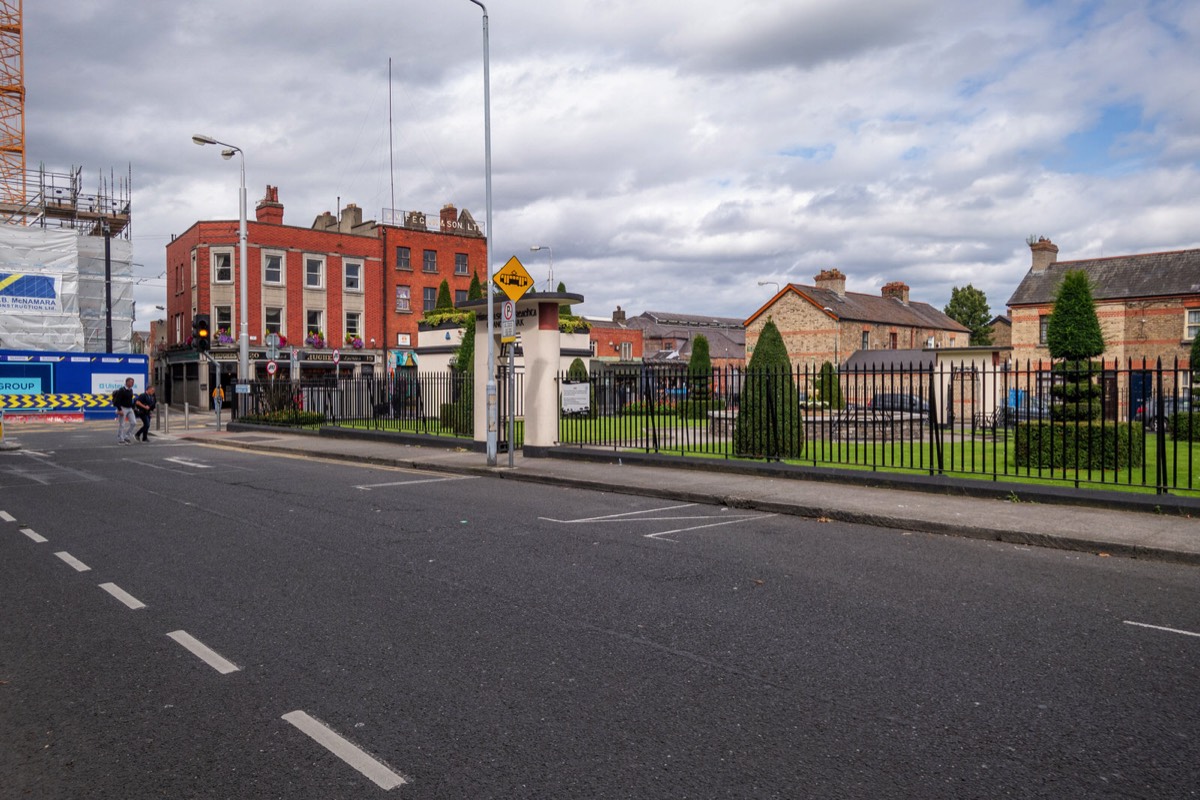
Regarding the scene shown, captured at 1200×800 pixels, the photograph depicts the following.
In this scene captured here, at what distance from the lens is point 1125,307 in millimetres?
45656

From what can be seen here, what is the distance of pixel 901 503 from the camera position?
1098 centimetres

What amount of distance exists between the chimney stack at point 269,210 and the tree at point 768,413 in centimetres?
3917

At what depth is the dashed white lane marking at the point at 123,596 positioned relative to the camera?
632 centimetres

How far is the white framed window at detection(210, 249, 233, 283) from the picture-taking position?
149ft

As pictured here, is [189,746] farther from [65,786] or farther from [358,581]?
[358,581]

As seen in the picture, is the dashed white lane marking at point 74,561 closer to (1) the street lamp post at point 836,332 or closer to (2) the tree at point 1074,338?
(2) the tree at point 1074,338

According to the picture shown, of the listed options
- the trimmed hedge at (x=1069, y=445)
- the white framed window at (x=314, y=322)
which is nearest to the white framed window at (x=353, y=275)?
the white framed window at (x=314, y=322)

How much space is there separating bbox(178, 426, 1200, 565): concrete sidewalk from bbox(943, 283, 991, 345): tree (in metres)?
78.6

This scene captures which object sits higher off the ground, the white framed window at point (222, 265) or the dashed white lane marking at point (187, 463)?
the white framed window at point (222, 265)

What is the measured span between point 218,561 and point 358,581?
1747 millimetres

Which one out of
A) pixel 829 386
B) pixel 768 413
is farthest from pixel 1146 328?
pixel 768 413

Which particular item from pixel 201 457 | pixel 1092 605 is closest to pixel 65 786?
pixel 1092 605

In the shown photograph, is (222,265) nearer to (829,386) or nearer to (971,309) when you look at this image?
(829,386)

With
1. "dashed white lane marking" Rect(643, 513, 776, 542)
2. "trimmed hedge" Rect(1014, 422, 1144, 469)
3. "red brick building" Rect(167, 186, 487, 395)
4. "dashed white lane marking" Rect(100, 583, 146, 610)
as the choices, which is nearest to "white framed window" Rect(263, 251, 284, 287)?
"red brick building" Rect(167, 186, 487, 395)
